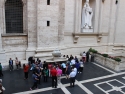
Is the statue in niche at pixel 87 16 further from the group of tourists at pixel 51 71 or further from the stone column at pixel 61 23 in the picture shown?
the group of tourists at pixel 51 71

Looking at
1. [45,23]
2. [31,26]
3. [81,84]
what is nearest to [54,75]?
[81,84]

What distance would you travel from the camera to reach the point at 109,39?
21.7 metres

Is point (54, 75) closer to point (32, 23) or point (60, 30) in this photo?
point (32, 23)

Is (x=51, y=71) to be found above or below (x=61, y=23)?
below

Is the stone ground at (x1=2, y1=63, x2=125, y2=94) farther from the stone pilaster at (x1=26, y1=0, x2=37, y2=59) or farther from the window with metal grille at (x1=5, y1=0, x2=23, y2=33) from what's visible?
the window with metal grille at (x1=5, y1=0, x2=23, y2=33)

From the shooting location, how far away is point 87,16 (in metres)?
20.0

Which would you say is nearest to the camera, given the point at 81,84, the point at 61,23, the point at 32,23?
the point at 81,84

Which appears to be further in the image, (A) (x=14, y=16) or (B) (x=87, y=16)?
(B) (x=87, y=16)

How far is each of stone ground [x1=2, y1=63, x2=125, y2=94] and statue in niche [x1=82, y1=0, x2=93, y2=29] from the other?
285 inches

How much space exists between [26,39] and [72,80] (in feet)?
25.6

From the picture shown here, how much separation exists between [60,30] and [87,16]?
14.4 ft

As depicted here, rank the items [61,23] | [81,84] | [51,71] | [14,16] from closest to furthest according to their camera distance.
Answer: [51,71] → [81,84] → [14,16] → [61,23]

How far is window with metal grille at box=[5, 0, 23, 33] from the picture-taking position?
16.4m

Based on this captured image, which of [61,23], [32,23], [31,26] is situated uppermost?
[61,23]
